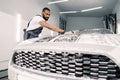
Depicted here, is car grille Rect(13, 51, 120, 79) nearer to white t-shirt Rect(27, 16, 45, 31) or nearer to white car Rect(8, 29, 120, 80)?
white car Rect(8, 29, 120, 80)

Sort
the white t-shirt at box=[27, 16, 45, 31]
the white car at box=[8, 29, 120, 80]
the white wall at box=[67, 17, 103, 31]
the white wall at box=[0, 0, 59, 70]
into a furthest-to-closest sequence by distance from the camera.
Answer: the white wall at box=[67, 17, 103, 31] → the white wall at box=[0, 0, 59, 70] → the white t-shirt at box=[27, 16, 45, 31] → the white car at box=[8, 29, 120, 80]

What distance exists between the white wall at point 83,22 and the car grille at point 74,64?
14092 millimetres

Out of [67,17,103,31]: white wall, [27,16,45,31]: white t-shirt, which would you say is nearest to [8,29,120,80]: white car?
[27,16,45,31]: white t-shirt

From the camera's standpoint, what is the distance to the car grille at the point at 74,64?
1.18m

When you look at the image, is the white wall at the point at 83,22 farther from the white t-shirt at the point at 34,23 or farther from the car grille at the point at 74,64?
the car grille at the point at 74,64

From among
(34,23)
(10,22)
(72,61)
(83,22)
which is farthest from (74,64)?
(83,22)

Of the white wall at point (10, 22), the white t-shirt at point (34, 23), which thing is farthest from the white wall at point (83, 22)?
the white t-shirt at point (34, 23)

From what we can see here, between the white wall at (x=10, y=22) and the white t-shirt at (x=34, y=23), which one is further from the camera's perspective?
the white wall at (x=10, y=22)

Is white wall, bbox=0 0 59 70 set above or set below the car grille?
above

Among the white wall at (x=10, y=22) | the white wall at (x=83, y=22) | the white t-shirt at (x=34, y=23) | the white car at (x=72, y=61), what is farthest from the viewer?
the white wall at (x=83, y=22)

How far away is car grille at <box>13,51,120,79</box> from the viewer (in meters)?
1.18

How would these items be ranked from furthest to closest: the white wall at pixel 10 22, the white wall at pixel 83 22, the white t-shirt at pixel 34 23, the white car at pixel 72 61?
1. the white wall at pixel 83 22
2. the white wall at pixel 10 22
3. the white t-shirt at pixel 34 23
4. the white car at pixel 72 61

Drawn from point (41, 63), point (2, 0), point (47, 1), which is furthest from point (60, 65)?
point (47, 1)

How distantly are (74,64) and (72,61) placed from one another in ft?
0.09
